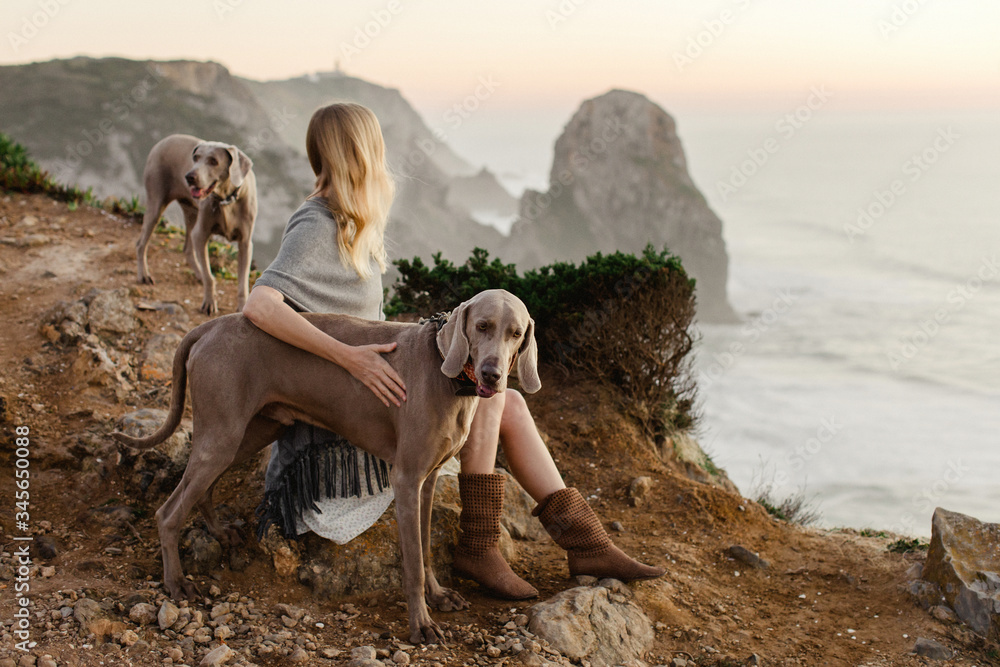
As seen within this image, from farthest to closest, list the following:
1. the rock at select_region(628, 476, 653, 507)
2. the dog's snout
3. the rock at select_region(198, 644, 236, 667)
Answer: the rock at select_region(628, 476, 653, 507) < the rock at select_region(198, 644, 236, 667) < the dog's snout

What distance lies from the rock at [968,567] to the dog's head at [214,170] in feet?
17.3

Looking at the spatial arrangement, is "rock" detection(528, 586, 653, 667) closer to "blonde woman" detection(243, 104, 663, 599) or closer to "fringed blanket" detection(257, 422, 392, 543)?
"blonde woman" detection(243, 104, 663, 599)

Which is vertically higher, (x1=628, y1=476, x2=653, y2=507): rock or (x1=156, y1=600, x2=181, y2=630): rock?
(x1=156, y1=600, x2=181, y2=630): rock

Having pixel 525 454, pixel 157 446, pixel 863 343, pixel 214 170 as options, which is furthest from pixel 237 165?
pixel 863 343

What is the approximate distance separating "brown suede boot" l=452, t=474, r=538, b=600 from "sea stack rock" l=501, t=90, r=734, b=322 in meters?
58.6

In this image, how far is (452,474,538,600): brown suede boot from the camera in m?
3.51

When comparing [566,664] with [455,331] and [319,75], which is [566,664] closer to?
[455,331]

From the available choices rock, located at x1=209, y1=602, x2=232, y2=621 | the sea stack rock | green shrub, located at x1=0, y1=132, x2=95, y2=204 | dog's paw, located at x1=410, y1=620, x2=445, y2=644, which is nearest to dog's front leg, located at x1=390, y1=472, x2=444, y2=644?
dog's paw, located at x1=410, y1=620, x2=445, y2=644

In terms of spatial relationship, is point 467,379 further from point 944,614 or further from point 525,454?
point 944,614

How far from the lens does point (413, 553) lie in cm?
303

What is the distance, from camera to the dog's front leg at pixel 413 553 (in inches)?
118

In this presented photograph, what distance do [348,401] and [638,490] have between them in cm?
257

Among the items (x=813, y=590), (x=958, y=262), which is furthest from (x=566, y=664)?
(x=958, y=262)

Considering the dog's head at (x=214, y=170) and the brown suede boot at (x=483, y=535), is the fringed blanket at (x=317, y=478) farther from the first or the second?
the dog's head at (x=214, y=170)
